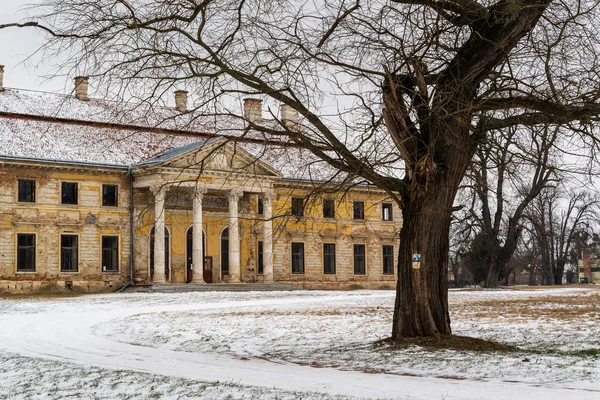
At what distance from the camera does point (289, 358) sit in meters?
14.9

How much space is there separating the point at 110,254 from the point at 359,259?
17251mm

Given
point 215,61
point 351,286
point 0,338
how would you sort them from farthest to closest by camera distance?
point 351,286 → point 0,338 → point 215,61

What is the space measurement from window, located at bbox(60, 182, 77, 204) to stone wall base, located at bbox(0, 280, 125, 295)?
4146mm

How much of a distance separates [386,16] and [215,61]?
2.78 meters

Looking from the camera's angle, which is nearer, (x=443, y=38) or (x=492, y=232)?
(x=443, y=38)

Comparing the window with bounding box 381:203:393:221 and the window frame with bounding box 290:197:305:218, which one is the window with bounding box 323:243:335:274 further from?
the window frame with bounding box 290:197:305:218

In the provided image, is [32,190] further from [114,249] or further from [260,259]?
[260,259]

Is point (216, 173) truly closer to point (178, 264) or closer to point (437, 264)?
point (178, 264)

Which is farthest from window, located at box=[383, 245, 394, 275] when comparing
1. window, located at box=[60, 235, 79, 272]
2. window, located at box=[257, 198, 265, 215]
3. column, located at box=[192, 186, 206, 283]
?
window, located at box=[60, 235, 79, 272]

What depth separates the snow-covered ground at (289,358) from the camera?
430 inches

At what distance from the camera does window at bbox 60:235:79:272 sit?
46.5 meters

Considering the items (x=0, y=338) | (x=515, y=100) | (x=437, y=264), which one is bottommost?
(x=0, y=338)

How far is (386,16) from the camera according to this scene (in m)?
14.4

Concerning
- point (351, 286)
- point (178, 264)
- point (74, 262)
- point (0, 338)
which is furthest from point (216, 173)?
point (0, 338)
